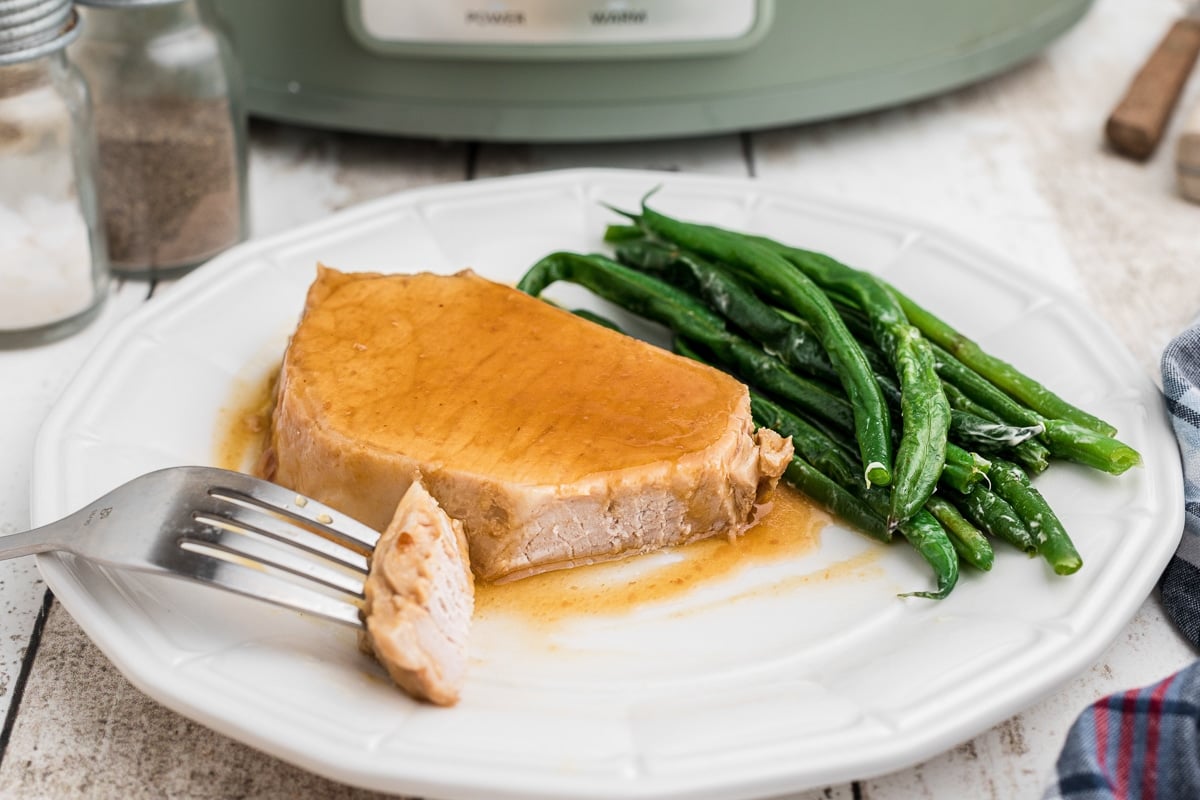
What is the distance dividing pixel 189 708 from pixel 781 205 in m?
2.42

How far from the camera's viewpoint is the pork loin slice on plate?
2.69 metres

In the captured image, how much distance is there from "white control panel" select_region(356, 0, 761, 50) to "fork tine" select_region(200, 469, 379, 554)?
6.26 feet

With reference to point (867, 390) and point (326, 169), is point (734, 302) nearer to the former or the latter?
point (867, 390)

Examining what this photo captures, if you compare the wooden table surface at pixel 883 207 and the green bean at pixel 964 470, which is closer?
the wooden table surface at pixel 883 207

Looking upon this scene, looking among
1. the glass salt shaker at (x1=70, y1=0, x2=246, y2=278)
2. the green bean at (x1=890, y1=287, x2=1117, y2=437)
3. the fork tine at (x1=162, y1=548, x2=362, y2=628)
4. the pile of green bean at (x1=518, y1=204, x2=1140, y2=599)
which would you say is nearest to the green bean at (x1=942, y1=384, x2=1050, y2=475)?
the pile of green bean at (x1=518, y1=204, x2=1140, y2=599)

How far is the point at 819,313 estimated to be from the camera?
311 centimetres

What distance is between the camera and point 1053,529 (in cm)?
260

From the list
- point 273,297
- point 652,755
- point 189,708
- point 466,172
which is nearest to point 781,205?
point 466,172

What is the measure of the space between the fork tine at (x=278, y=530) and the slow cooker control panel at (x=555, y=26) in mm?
1981

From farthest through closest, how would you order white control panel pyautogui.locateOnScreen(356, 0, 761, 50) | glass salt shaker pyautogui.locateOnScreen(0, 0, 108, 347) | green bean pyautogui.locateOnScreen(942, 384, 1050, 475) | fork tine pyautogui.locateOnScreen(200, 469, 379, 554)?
white control panel pyautogui.locateOnScreen(356, 0, 761, 50) → glass salt shaker pyautogui.locateOnScreen(0, 0, 108, 347) → green bean pyautogui.locateOnScreen(942, 384, 1050, 475) → fork tine pyautogui.locateOnScreen(200, 469, 379, 554)

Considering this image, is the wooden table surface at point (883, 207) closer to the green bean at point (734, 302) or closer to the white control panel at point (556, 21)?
the white control panel at point (556, 21)

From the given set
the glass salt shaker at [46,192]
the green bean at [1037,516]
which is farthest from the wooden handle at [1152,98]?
the glass salt shaker at [46,192]

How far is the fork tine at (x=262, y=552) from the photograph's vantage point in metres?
2.33

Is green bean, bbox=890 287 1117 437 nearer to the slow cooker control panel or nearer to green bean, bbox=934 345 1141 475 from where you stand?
green bean, bbox=934 345 1141 475
